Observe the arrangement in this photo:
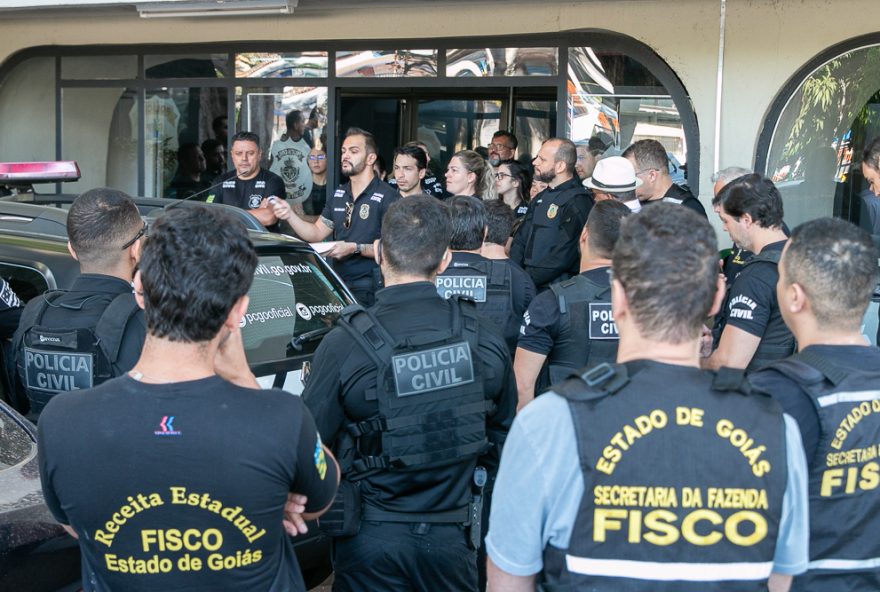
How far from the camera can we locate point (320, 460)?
2.15 m

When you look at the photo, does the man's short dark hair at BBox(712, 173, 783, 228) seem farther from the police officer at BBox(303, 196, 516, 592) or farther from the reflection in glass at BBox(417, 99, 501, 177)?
the reflection in glass at BBox(417, 99, 501, 177)

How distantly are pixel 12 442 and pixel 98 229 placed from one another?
0.83 m

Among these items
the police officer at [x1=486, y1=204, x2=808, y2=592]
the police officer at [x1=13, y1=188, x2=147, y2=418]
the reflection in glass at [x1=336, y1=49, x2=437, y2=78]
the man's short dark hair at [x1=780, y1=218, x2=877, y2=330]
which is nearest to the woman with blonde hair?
the reflection in glass at [x1=336, y1=49, x2=437, y2=78]

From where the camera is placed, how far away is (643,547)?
74.4 inches

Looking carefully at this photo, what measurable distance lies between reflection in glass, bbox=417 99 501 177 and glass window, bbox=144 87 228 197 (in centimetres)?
222

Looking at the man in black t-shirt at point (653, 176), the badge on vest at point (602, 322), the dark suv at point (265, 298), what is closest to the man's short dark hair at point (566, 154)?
the man in black t-shirt at point (653, 176)

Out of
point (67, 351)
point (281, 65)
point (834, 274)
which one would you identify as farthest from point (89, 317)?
point (281, 65)

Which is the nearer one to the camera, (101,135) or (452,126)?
(452,126)

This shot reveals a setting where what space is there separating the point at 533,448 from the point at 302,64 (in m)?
8.18

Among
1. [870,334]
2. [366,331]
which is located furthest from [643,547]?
[870,334]

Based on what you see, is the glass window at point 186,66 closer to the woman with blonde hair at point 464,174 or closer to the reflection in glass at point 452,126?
the reflection in glass at point 452,126

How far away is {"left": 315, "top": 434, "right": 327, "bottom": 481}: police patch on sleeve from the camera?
7.00 feet

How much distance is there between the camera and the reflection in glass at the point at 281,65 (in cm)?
945

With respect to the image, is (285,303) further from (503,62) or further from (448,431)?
(503,62)
